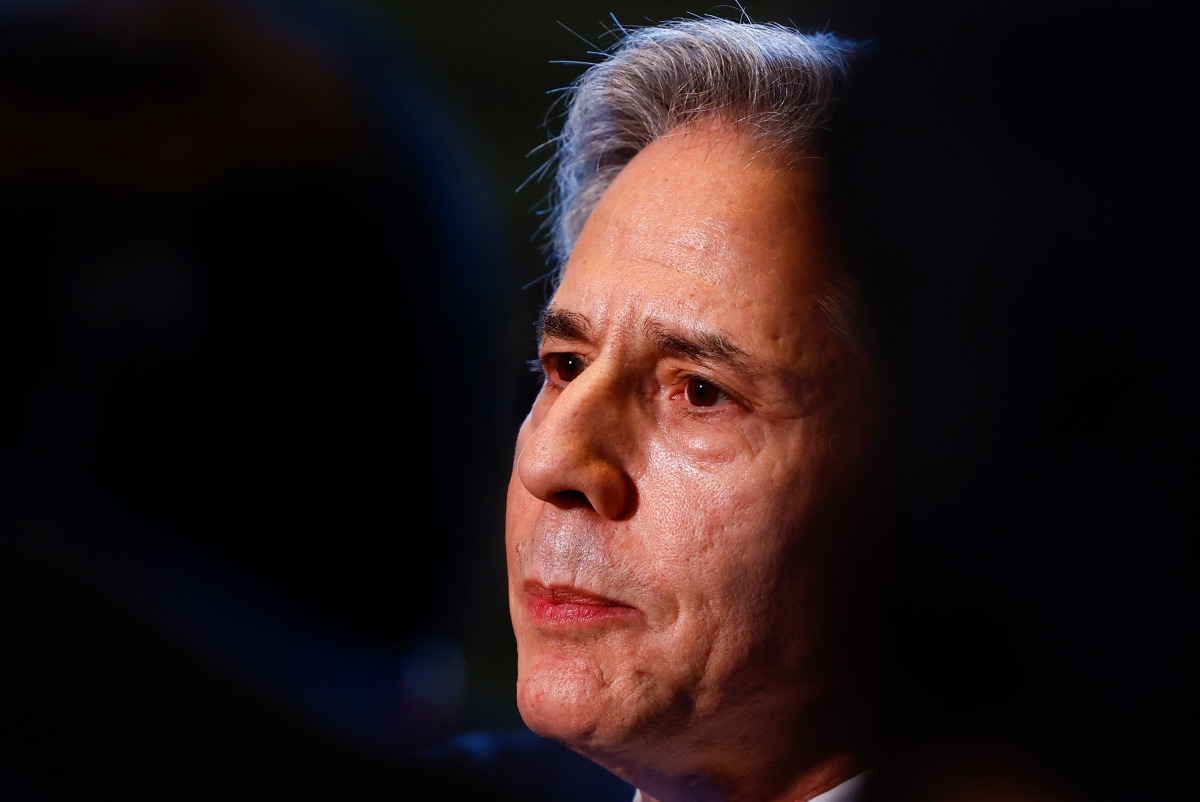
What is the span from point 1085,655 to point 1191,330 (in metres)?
0.30

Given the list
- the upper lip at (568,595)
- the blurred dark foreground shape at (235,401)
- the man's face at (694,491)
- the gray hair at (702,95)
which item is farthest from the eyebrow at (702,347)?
the blurred dark foreground shape at (235,401)

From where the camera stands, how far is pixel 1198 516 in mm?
847

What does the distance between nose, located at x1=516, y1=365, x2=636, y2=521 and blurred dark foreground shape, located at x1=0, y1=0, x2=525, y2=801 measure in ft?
2.27

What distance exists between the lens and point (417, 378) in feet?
8.11

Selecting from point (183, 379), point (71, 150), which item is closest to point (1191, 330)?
point (183, 379)

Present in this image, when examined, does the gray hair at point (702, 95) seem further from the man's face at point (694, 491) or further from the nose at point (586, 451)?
the nose at point (586, 451)

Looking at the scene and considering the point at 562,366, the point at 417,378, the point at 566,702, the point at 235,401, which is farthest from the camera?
the point at 417,378

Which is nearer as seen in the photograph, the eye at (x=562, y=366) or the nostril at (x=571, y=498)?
the nostril at (x=571, y=498)

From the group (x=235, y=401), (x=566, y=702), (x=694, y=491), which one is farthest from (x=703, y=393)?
(x=235, y=401)

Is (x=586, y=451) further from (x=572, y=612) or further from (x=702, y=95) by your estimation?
(x=702, y=95)

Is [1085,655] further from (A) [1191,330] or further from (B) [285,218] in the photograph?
(B) [285,218]

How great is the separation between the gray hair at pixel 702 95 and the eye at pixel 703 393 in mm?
166

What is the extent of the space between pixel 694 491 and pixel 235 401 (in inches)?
49.4

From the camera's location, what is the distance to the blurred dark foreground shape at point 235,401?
1.52 metres
